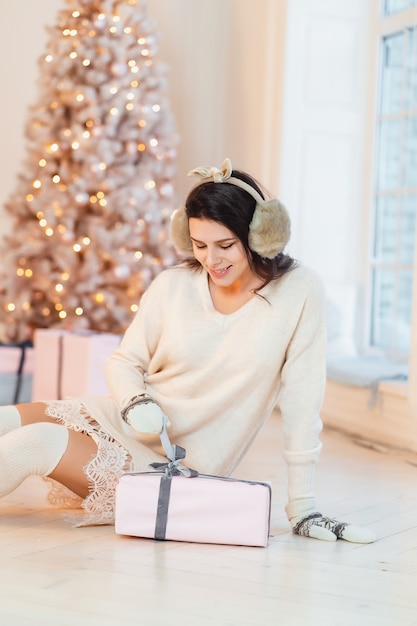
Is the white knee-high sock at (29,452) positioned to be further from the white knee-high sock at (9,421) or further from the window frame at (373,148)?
the window frame at (373,148)

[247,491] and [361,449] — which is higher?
[247,491]

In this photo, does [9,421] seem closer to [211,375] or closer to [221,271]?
[211,375]

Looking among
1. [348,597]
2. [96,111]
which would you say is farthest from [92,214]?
[348,597]

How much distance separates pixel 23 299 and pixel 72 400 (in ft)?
7.71

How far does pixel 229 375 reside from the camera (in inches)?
99.7

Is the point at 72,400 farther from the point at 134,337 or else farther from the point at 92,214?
the point at 92,214

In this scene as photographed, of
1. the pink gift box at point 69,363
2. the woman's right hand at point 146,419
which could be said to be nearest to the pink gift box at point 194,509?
the woman's right hand at point 146,419

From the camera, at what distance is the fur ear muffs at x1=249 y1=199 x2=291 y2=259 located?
94.9 inches

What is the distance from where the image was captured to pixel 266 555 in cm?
227

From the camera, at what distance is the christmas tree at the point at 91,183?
4.77 m

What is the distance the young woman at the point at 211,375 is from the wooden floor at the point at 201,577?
0.39 feet

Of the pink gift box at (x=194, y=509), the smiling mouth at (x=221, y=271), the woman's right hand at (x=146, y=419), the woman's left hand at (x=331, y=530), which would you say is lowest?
the woman's left hand at (x=331, y=530)

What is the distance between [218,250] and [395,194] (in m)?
2.41

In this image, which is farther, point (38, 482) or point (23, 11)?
point (23, 11)
